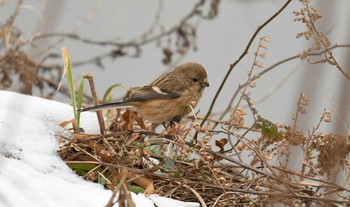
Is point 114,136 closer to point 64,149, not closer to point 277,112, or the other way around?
point 64,149

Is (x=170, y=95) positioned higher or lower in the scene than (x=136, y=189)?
higher

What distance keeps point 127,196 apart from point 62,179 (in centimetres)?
133

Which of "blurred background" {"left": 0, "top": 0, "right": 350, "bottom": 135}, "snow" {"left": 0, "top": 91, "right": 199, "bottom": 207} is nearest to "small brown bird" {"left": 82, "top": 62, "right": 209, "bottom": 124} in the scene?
"snow" {"left": 0, "top": 91, "right": 199, "bottom": 207}

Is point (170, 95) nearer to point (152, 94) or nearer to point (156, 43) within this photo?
point (152, 94)

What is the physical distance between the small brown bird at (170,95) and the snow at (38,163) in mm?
463

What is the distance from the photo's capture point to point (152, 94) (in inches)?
202

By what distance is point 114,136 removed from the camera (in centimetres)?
423

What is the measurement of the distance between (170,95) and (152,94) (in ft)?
0.50

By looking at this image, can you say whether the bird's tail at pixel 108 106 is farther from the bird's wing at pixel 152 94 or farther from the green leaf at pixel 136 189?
the green leaf at pixel 136 189

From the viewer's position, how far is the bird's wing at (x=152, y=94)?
16.2 feet

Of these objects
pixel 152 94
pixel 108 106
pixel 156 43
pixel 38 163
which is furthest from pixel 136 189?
pixel 156 43

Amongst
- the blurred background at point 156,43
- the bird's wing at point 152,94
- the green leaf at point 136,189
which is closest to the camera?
the green leaf at point 136,189

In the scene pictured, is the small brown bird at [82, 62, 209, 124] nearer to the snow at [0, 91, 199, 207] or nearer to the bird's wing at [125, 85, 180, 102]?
the bird's wing at [125, 85, 180, 102]

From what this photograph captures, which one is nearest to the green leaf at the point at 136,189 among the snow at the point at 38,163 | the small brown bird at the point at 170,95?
the snow at the point at 38,163
